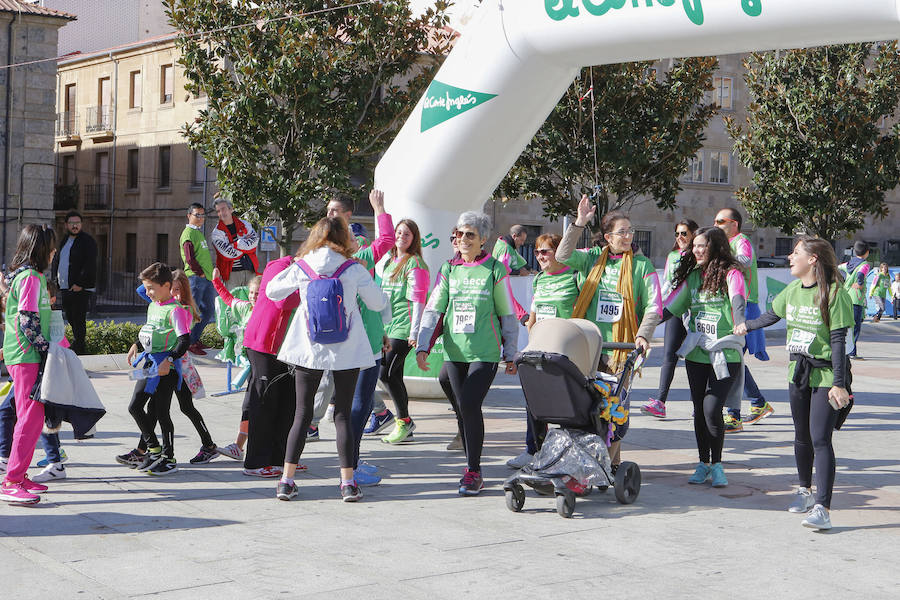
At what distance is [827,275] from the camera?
6.59 metres

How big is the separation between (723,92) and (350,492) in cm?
3865

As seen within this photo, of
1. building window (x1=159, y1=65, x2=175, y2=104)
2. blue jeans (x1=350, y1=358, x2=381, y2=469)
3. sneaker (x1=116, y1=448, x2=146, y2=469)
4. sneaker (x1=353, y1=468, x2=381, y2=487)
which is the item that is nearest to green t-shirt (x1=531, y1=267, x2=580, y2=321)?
blue jeans (x1=350, y1=358, x2=381, y2=469)

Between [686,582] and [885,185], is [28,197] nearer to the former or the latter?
[885,185]

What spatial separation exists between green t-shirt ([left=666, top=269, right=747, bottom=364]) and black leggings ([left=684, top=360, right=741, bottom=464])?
3.2 inches

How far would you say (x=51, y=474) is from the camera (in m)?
7.36

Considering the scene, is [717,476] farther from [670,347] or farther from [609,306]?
[670,347]

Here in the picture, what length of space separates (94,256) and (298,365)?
24.6 feet

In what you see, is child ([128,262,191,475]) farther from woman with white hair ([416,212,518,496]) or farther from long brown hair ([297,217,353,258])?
woman with white hair ([416,212,518,496])

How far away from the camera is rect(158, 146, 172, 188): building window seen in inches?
1530

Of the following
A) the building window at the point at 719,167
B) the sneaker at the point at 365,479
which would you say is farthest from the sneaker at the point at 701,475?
the building window at the point at 719,167

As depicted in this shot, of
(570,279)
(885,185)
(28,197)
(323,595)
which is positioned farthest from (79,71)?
(323,595)

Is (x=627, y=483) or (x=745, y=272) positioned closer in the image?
(x=627, y=483)

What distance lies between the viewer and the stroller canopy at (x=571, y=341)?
6.82 meters


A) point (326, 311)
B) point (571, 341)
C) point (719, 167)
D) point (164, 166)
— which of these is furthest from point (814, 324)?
point (719, 167)
